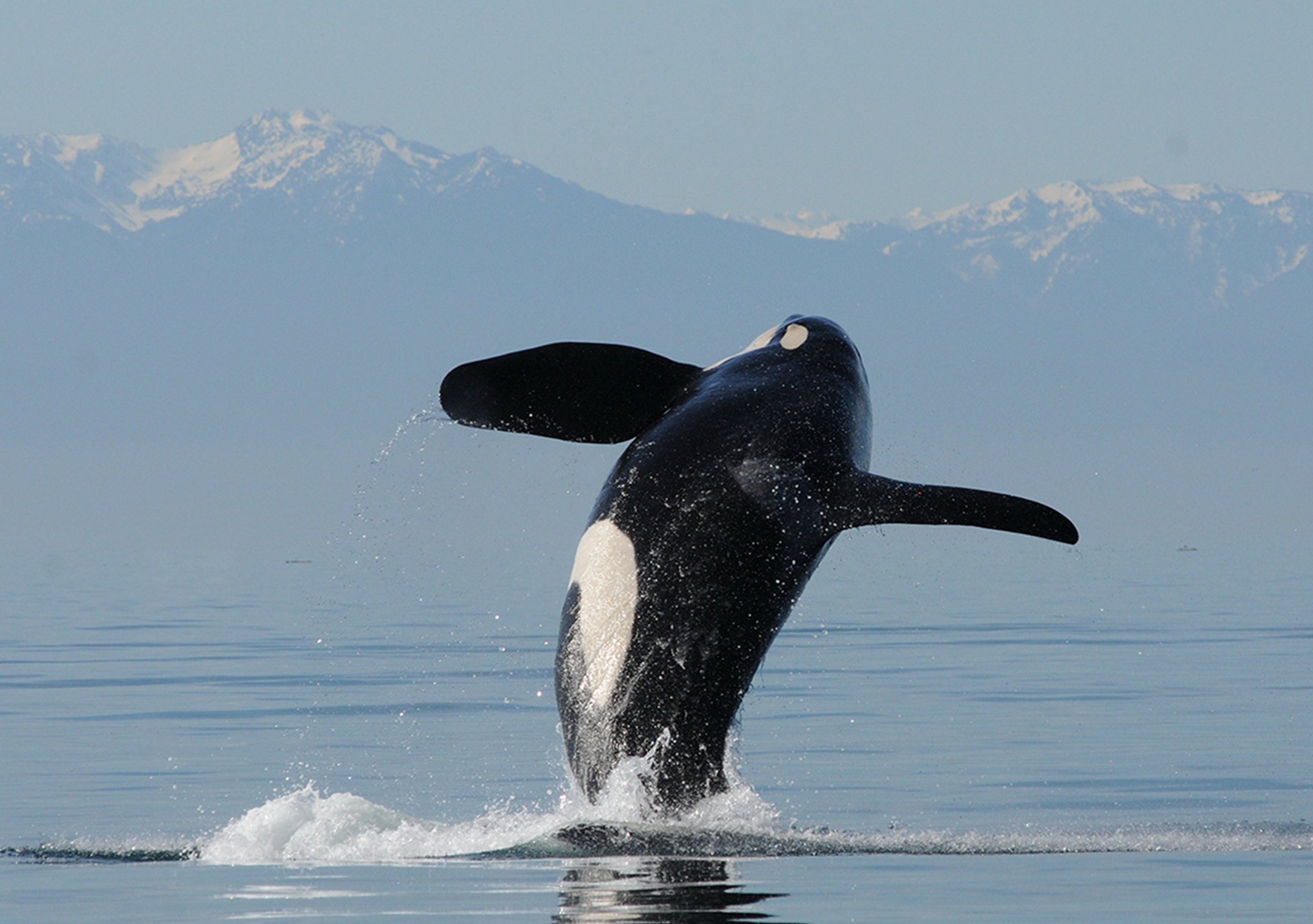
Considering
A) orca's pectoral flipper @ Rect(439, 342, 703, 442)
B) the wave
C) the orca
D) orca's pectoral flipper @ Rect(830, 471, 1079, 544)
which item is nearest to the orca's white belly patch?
the orca

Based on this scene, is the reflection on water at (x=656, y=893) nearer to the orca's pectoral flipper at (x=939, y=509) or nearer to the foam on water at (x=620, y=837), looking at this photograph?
the foam on water at (x=620, y=837)

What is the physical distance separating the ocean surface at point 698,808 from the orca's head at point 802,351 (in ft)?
8.28

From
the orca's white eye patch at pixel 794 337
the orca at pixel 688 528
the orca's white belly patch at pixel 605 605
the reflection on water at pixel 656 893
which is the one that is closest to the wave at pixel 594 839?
the orca at pixel 688 528

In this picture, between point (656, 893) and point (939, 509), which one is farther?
point (939, 509)

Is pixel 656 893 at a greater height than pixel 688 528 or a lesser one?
lesser

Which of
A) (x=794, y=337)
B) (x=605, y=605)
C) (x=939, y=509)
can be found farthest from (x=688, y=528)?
(x=794, y=337)

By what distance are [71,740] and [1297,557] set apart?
295ft

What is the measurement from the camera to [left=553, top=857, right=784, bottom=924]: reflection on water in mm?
10383

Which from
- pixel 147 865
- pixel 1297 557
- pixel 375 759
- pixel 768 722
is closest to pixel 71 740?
pixel 375 759

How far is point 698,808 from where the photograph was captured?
13789 mm

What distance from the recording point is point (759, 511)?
14094 millimetres

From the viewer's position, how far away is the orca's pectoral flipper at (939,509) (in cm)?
1258

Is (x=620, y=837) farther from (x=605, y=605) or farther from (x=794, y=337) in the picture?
(x=794, y=337)

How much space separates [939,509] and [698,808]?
2541mm
